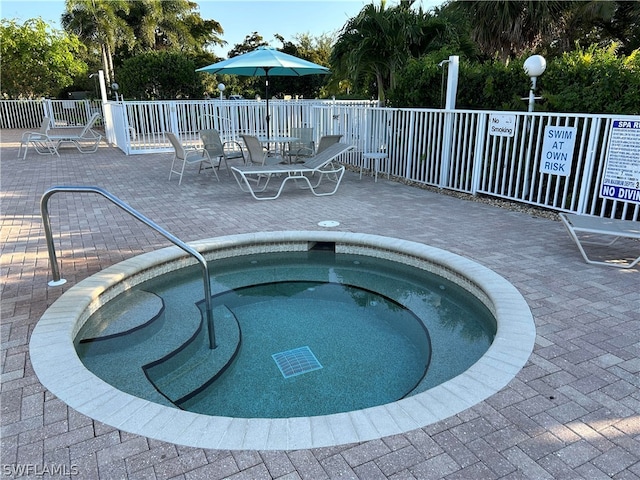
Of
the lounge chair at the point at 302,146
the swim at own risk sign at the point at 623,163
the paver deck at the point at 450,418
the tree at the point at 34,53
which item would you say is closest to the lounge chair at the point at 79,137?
the lounge chair at the point at 302,146

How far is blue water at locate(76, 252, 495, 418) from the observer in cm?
283

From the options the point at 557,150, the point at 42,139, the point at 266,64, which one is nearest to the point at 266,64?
the point at 266,64

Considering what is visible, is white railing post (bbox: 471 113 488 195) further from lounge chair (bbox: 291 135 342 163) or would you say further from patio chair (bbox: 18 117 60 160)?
patio chair (bbox: 18 117 60 160)

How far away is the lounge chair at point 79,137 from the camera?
40.6 feet

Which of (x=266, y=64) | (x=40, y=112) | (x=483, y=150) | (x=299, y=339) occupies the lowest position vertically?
(x=299, y=339)

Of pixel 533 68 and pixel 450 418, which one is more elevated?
pixel 533 68

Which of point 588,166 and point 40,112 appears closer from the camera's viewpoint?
point 588,166

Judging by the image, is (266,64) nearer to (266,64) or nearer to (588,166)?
(266,64)

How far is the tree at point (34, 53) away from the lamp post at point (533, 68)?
823 inches

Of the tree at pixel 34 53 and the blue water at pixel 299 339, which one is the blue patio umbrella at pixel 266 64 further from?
the tree at pixel 34 53

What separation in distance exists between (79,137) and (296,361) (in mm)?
12004

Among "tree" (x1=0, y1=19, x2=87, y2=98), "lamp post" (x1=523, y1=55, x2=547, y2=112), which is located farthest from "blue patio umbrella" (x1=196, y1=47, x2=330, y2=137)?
"tree" (x1=0, y1=19, x2=87, y2=98)

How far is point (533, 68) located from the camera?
5.98 metres

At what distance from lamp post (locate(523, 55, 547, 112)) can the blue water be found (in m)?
3.53
